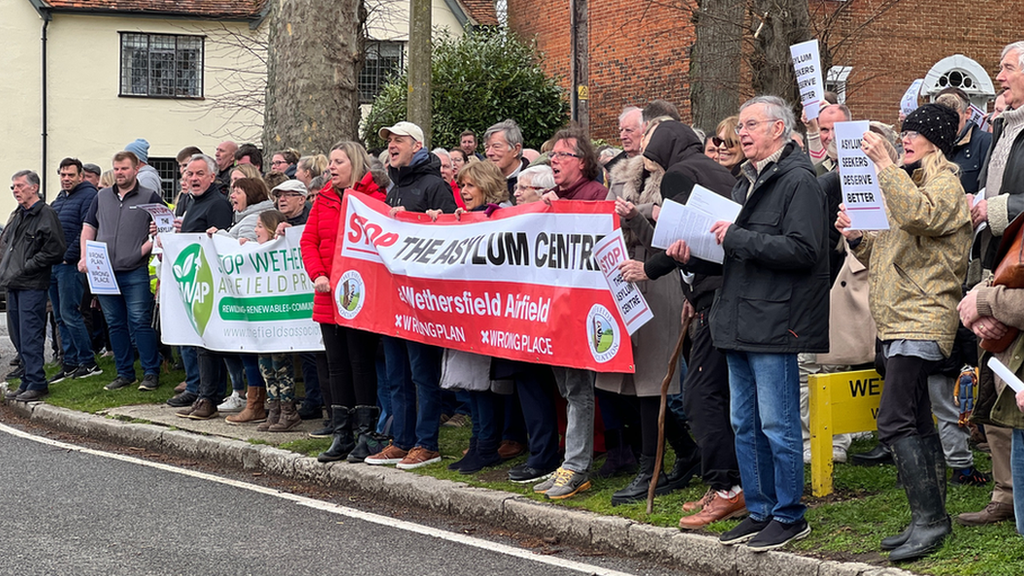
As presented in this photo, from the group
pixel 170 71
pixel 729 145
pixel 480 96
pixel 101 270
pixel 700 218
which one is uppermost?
pixel 170 71

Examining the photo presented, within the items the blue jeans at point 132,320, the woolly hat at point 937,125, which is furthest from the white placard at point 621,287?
the blue jeans at point 132,320

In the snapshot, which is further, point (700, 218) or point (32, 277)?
point (32, 277)

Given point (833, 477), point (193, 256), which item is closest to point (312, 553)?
point (833, 477)

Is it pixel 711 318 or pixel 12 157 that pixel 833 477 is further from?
pixel 12 157

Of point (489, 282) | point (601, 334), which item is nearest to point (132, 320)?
point (489, 282)

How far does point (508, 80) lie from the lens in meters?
24.6

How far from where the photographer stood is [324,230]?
9.11 m

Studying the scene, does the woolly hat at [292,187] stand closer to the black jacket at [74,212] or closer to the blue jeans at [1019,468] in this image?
the black jacket at [74,212]

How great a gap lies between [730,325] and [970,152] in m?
2.62

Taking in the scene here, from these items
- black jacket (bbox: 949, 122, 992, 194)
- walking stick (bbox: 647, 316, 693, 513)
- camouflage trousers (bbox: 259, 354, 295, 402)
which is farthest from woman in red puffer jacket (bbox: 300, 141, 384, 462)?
black jacket (bbox: 949, 122, 992, 194)

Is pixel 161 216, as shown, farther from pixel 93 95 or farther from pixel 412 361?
pixel 93 95

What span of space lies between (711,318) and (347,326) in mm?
3493

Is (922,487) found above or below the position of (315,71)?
below

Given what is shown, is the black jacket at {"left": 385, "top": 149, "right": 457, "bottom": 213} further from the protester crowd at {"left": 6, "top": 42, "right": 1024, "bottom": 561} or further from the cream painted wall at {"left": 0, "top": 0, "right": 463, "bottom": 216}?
the cream painted wall at {"left": 0, "top": 0, "right": 463, "bottom": 216}
